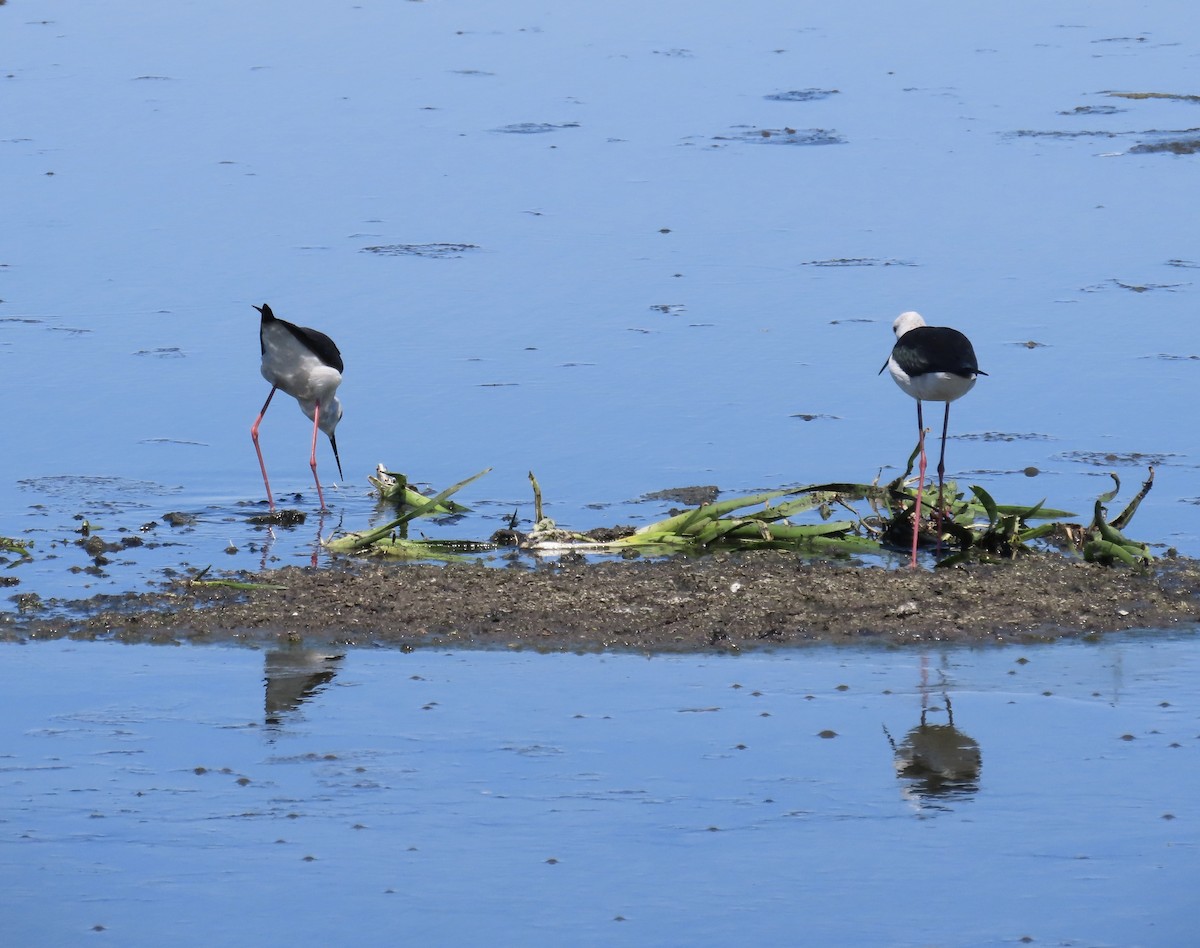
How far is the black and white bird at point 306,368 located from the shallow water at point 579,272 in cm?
21

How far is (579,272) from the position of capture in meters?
12.6

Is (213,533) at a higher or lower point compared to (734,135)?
lower

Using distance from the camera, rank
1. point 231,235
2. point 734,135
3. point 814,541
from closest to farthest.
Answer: point 814,541 < point 231,235 < point 734,135

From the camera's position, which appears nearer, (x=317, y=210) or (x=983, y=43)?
(x=317, y=210)

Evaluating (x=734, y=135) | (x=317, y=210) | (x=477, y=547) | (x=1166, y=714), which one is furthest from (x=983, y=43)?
(x=1166, y=714)

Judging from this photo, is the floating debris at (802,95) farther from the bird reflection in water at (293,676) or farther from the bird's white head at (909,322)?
the bird reflection in water at (293,676)

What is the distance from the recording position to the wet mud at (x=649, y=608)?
716 cm

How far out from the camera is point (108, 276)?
12555 mm

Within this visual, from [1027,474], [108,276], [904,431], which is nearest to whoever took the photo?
[1027,474]

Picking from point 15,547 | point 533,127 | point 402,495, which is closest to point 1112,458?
point 402,495

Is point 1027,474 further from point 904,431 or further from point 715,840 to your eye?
point 715,840

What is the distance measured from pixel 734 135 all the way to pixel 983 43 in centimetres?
621

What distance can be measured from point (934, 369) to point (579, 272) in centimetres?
466

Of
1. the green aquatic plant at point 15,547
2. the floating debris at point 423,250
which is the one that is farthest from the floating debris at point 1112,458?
the floating debris at point 423,250
